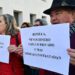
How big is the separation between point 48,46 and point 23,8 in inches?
525

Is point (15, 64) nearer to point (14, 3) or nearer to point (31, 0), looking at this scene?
point (14, 3)

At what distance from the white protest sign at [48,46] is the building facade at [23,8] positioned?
410 inches

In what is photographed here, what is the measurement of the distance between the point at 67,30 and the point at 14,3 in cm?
1231

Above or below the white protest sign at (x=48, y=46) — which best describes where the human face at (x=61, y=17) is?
above

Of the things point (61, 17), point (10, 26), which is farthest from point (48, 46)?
point (10, 26)

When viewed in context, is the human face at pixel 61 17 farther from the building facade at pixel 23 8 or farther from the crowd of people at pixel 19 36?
the building facade at pixel 23 8

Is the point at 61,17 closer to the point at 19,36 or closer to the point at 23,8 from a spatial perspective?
the point at 19,36

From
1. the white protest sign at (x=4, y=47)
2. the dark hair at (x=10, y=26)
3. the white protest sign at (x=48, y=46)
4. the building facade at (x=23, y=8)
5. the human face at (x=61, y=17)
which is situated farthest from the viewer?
the building facade at (x=23, y=8)

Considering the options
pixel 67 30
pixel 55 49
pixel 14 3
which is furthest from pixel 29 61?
pixel 14 3

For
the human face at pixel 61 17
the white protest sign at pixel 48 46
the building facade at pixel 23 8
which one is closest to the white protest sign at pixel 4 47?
the white protest sign at pixel 48 46

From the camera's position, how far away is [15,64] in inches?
138

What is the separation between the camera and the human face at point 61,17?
8.38ft

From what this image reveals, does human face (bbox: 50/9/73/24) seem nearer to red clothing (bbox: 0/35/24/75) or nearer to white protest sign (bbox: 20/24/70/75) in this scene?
white protest sign (bbox: 20/24/70/75)

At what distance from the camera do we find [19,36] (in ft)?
11.5
